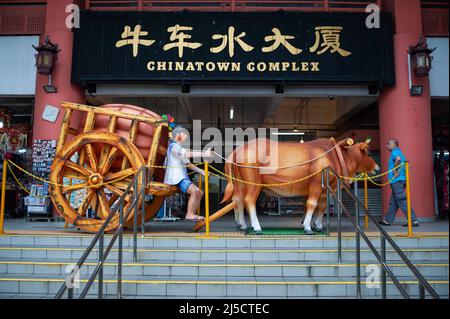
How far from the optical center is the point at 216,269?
17.5 feet

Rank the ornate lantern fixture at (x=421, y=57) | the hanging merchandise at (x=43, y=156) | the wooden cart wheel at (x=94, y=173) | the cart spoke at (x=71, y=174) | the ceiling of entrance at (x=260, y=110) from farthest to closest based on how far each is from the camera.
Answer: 1. the ceiling of entrance at (x=260, y=110)
2. the hanging merchandise at (x=43, y=156)
3. the ornate lantern fixture at (x=421, y=57)
4. the cart spoke at (x=71, y=174)
5. the wooden cart wheel at (x=94, y=173)

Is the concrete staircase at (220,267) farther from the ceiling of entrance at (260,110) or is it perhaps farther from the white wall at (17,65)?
the ceiling of entrance at (260,110)

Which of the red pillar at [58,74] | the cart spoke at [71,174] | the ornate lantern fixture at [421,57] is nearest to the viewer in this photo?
the cart spoke at [71,174]

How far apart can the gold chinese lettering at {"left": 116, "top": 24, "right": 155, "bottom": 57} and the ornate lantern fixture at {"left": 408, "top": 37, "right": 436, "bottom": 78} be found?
6.82 metres

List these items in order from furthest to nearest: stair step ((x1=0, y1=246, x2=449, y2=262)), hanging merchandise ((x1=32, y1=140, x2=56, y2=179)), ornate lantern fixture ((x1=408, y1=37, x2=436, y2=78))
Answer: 1. hanging merchandise ((x1=32, y1=140, x2=56, y2=179))
2. ornate lantern fixture ((x1=408, y1=37, x2=436, y2=78))
3. stair step ((x1=0, y1=246, x2=449, y2=262))

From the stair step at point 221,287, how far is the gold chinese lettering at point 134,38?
7.14 meters

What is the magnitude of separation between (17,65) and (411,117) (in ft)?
35.2

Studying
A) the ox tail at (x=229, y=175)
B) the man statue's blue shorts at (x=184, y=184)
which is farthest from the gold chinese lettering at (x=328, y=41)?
the man statue's blue shorts at (x=184, y=184)

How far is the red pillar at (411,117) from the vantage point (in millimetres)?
10320

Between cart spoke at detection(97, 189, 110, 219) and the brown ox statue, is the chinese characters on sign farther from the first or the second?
cart spoke at detection(97, 189, 110, 219)

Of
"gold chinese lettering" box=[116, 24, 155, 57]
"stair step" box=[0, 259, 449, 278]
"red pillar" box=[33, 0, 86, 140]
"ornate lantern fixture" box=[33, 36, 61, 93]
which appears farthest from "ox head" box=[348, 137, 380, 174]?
"ornate lantern fixture" box=[33, 36, 61, 93]

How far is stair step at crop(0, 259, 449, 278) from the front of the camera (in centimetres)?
534

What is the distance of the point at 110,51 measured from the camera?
1070cm

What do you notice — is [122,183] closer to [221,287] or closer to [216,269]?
[216,269]
